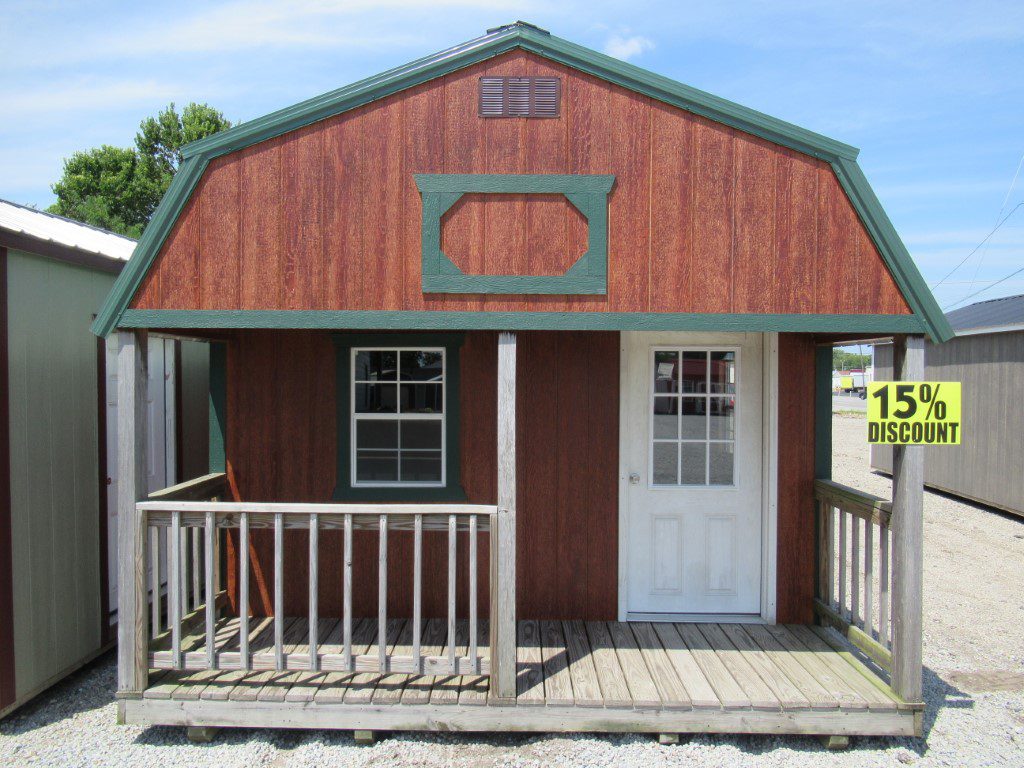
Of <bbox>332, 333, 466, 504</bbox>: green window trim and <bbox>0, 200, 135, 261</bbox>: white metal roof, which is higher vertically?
<bbox>0, 200, 135, 261</bbox>: white metal roof

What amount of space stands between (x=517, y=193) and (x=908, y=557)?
3.02 m

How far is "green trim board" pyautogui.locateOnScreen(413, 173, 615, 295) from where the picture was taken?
3.87m

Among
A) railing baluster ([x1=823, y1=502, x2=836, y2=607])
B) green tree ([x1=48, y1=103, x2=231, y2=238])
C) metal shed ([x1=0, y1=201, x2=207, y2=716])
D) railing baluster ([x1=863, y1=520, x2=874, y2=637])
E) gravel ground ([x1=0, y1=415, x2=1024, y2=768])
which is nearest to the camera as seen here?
gravel ground ([x1=0, y1=415, x2=1024, y2=768])

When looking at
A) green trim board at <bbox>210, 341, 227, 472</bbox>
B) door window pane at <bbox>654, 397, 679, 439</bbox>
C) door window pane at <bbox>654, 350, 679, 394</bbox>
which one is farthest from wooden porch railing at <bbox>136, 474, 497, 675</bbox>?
door window pane at <bbox>654, 350, 679, 394</bbox>

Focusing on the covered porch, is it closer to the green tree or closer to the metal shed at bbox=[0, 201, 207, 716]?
the metal shed at bbox=[0, 201, 207, 716]

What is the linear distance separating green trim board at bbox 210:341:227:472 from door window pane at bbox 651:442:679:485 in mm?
3197

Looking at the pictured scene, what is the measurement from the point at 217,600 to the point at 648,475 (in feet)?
10.9

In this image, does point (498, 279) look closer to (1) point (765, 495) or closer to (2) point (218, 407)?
(2) point (218, 407)

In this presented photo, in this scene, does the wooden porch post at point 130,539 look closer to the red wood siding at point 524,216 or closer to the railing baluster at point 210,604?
the railing baluster at point 210,604

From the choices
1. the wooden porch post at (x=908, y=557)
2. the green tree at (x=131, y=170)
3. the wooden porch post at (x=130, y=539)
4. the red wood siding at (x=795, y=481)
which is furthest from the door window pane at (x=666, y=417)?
the green tree at (x=131, y=170)

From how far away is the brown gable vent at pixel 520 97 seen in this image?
Result: 3904mm

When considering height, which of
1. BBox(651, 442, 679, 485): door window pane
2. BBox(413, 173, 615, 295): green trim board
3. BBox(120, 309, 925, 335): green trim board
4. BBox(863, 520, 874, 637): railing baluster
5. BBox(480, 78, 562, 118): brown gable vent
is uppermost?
BBox(480, 78, 562, 118): brown gable vent

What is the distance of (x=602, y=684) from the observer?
158 inches

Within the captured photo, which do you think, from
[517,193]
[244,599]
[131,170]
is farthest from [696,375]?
[131,170]
